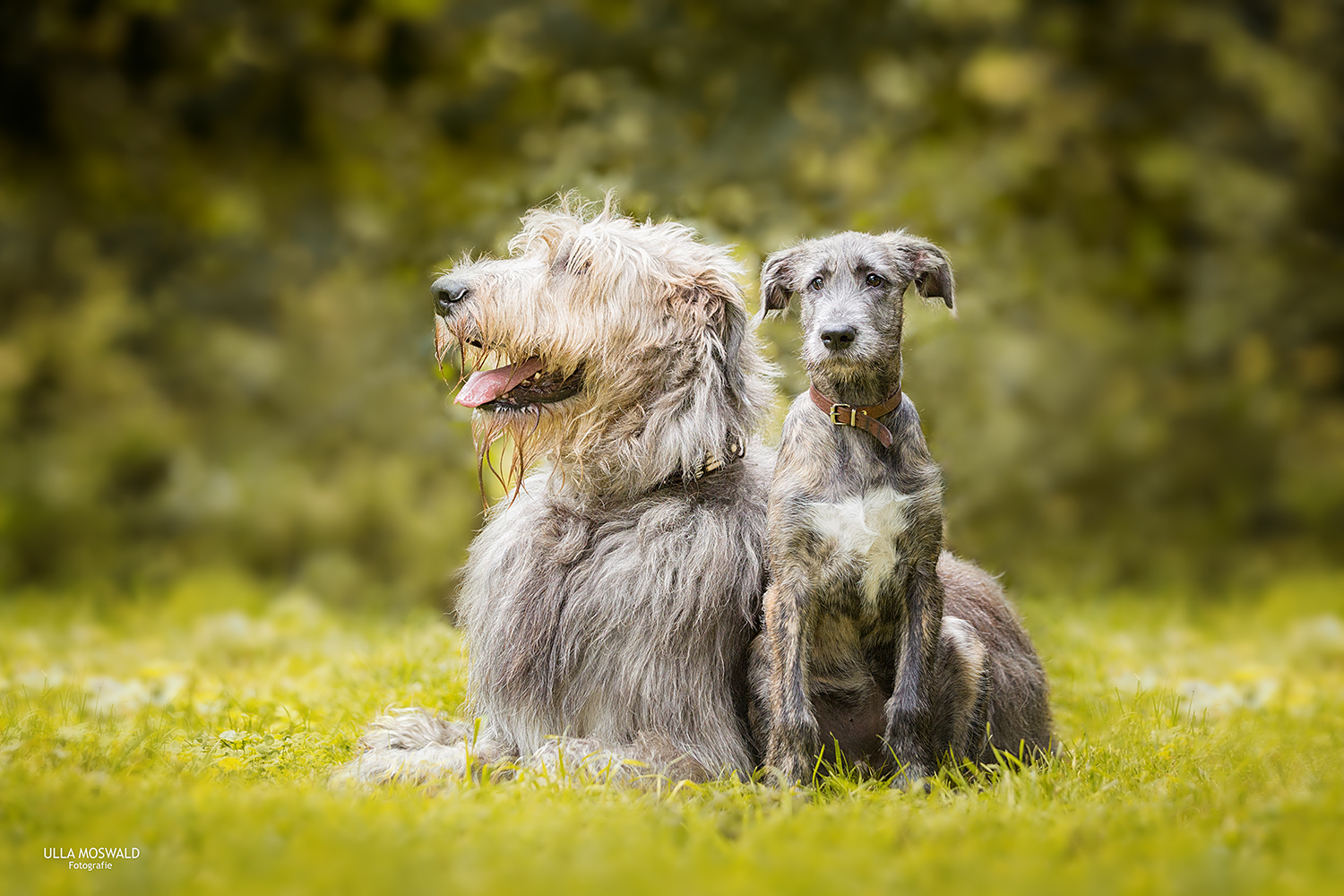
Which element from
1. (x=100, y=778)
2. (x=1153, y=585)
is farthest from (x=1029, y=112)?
(x=100, y=778)

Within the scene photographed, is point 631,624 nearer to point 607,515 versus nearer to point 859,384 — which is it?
point 607,515

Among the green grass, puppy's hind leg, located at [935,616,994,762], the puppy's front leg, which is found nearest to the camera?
the green grass

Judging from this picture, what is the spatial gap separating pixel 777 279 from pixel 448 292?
1.10m

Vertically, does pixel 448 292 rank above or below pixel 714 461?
above

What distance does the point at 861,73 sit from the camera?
28.5ft

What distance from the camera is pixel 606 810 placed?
327 centimetres

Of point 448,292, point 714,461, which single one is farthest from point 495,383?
point 714,461

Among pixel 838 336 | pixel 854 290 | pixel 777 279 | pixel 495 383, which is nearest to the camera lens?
pixel 838 336

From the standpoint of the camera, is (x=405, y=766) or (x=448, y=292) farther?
(x=448, y=292)

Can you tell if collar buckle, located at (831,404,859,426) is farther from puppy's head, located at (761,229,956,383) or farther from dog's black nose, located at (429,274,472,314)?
dog's black nose, located at (429,274,472,314)

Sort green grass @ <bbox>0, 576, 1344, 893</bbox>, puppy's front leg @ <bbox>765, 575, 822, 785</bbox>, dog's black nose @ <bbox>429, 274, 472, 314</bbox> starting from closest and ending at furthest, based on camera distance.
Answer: green grass @ <bbox>0, 576, 1344, 893</bbox> → puppy's front leg @ <bbox>765, 575, 822, 785</bbox> → dog's black nose @ <bbox>429, 274, 472, 314</bbox>

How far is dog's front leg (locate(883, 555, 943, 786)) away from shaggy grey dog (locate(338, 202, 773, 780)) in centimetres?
53

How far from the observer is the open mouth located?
4.20 m

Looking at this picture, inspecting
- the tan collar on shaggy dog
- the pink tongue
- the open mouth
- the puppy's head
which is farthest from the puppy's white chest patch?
the pink tongue
